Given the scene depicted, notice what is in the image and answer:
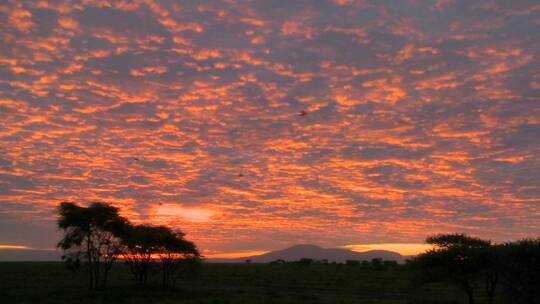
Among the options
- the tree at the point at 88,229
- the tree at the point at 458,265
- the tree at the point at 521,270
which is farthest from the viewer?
the tree at the point at 88,229

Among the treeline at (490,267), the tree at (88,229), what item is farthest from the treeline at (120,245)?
the treeline at (490,267)

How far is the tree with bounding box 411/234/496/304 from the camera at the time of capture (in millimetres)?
40312

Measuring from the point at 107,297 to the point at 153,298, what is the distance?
5015mm

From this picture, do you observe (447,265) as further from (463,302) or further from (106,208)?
(106,208)

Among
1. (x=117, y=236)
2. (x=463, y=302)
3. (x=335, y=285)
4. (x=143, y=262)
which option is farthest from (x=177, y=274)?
(x=463, y=302)

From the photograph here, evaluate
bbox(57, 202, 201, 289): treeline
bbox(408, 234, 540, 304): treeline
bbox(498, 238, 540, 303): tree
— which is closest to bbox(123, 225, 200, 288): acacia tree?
bbox(57, 202, 201, 289): treeline

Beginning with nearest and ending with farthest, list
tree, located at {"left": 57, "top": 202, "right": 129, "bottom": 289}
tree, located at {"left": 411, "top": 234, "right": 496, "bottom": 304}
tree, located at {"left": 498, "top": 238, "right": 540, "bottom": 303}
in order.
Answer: tree, located at {"left": 498, "top": 238, "right": 540, "bottom": 303} < tree, located at {"left": 411, "top": 234, "right": 496, "bottom": 304} < tree, located at {"left": 57, "top": 202, "right": 129, "bottom": 289}

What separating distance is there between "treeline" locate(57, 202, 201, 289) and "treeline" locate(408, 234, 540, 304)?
32.9m

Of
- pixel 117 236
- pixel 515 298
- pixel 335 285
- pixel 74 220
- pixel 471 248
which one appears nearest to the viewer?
pixel 515 298

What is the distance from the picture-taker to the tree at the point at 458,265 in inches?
1587

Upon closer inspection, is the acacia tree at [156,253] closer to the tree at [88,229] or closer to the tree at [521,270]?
the tree at [88,229]

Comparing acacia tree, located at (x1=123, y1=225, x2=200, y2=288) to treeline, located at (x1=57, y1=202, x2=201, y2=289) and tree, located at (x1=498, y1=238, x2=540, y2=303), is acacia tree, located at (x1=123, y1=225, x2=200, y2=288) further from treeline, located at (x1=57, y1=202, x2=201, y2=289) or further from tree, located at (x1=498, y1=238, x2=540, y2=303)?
tree, located at (x1=498, y1=238, x2=540, y2=303)

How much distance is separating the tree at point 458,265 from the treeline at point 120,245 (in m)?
33.3

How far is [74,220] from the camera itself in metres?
58.8
